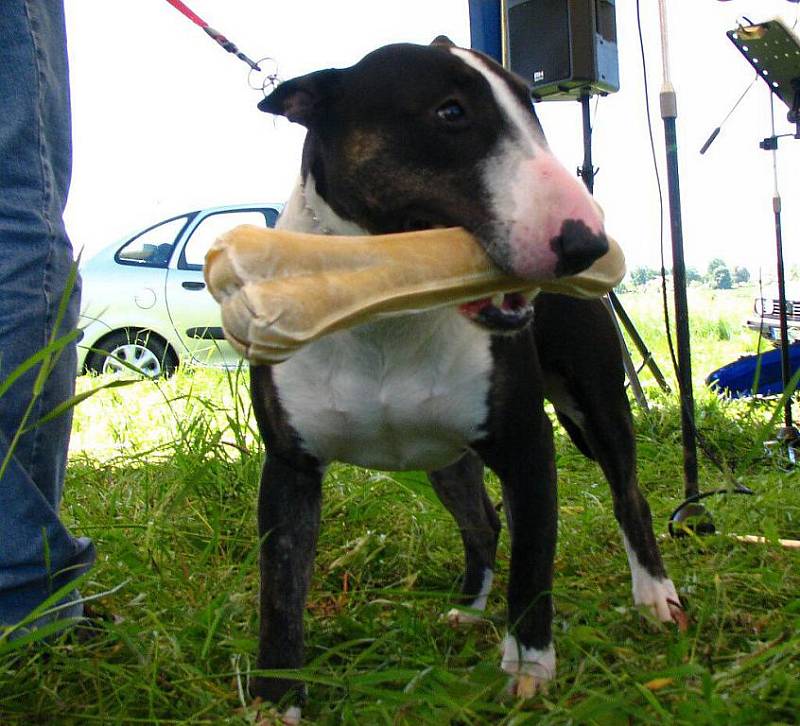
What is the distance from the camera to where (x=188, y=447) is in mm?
2559

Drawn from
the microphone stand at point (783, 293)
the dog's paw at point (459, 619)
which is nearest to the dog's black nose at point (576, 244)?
the dog's paw at point (459, 619)

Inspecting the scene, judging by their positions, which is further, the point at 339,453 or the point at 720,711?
the point at 339,453

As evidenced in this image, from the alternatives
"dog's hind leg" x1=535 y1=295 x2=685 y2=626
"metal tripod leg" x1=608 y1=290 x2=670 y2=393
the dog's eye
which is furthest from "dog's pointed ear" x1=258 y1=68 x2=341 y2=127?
"metal tripod leg" x1=608 y1=290 x2=670 y2=393

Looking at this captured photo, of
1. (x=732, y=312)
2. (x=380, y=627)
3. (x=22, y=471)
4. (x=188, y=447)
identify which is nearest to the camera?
(x=22, y=471)

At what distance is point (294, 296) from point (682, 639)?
0.82 metres

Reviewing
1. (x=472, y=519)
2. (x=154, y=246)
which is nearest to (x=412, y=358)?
(x=472, y=519)

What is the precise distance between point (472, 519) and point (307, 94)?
3.42 feet

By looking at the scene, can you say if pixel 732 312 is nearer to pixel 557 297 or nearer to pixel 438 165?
pixel 557 297

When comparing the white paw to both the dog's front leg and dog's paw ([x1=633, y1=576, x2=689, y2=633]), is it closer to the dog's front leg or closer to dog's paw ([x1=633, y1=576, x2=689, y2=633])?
dog's paw ([x1=633, y1=576, x2=689, y2=633])

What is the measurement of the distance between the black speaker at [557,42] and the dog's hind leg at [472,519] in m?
2.14

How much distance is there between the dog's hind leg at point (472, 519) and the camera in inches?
79.0

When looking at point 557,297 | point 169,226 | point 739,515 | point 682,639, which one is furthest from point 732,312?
point 682,639

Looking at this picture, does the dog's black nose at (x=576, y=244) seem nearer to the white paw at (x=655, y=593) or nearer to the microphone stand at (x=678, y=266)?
the white paw at (x=655, y=593)

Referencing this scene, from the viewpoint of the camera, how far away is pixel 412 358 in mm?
1460
